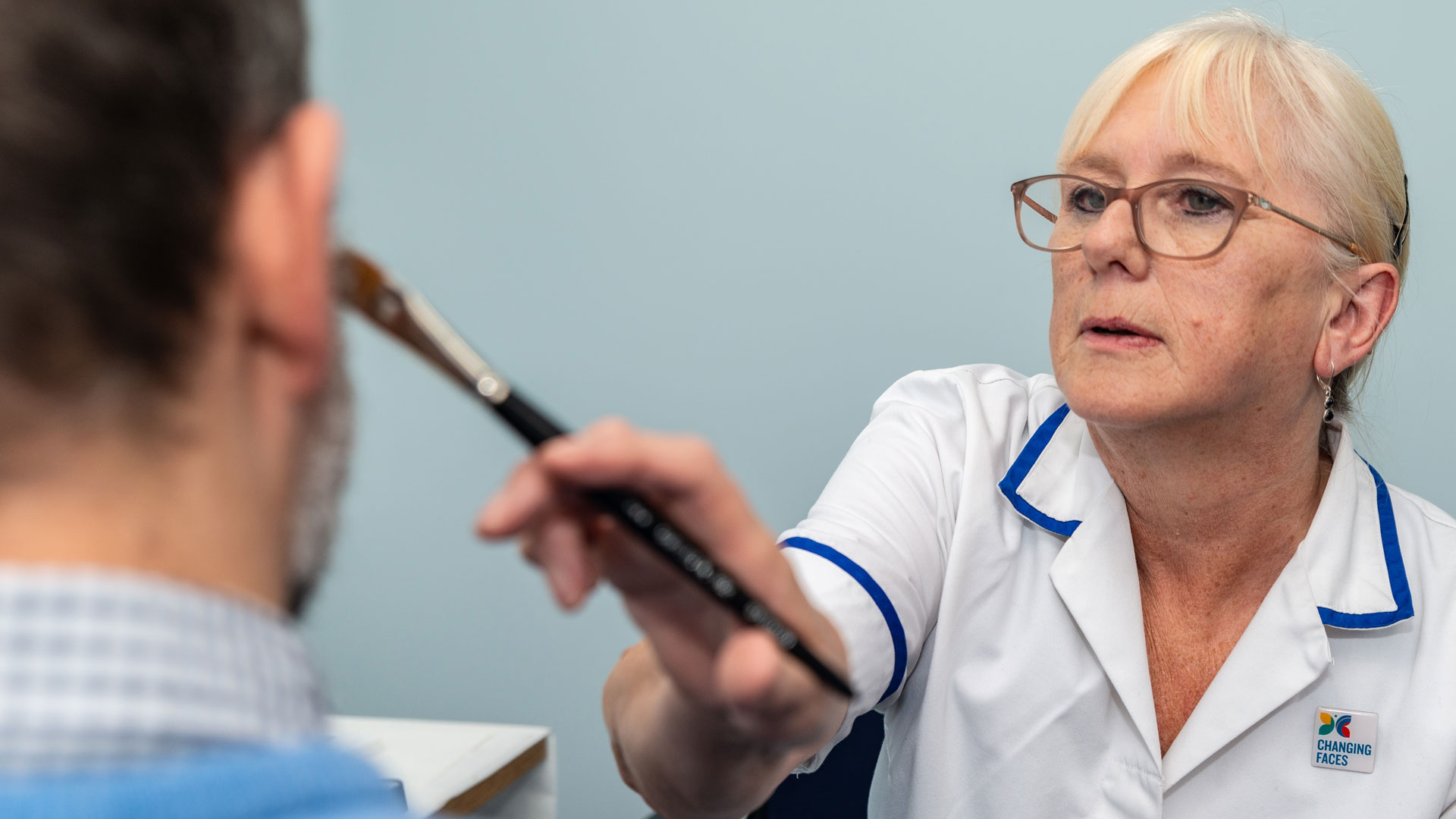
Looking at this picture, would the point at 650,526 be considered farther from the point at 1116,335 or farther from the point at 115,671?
the point at 1116,335

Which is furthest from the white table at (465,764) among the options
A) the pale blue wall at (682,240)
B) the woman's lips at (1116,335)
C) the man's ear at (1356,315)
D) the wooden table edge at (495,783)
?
the man's ear at (1356,315)

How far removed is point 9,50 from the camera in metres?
0.35

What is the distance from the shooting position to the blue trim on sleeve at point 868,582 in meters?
1.05

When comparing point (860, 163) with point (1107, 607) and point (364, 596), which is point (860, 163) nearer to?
point (1107, 607)

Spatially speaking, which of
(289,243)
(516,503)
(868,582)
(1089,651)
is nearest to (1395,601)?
(1089,651)

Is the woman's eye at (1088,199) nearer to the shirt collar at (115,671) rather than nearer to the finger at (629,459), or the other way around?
the finger at (629,459)

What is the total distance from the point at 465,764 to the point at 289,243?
998mm

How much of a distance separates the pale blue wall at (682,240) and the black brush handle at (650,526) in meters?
1.28

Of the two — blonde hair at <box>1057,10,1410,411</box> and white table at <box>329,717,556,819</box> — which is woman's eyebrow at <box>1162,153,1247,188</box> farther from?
white table at <box>329,717,556,819</box>

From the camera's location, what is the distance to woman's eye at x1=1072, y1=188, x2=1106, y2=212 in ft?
4.19

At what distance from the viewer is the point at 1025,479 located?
1296mm

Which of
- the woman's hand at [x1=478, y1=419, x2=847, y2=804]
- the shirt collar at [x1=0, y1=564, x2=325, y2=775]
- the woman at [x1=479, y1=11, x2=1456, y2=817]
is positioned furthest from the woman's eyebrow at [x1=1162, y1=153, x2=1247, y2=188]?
the shirt collar at [x1=0, y1=564, x2=325, y2=775]

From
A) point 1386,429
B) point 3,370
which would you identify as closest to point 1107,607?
point 1386,429

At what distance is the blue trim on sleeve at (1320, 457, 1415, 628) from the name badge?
0.09 meters
